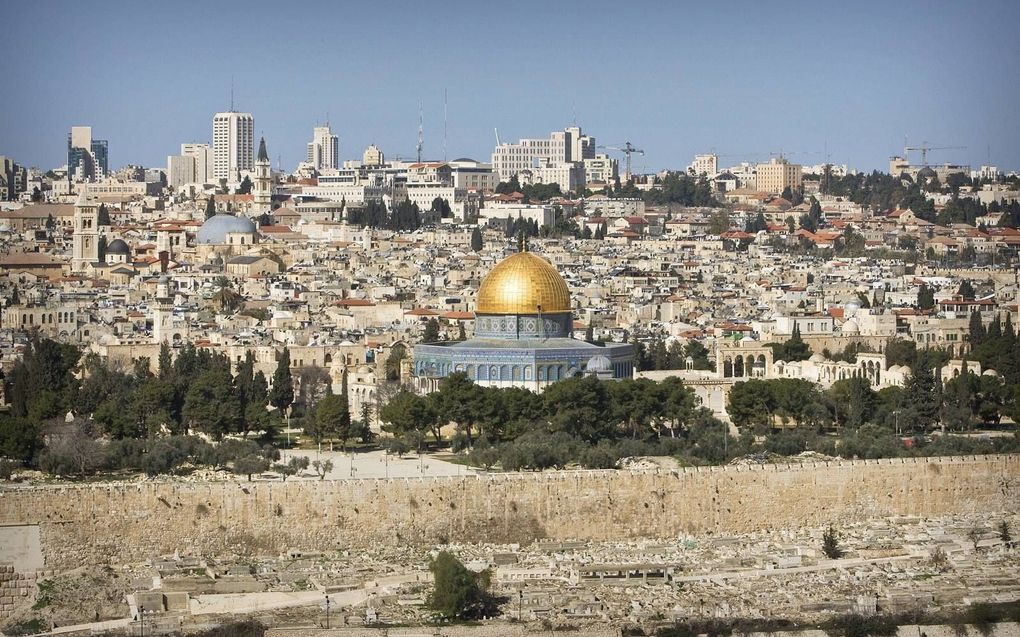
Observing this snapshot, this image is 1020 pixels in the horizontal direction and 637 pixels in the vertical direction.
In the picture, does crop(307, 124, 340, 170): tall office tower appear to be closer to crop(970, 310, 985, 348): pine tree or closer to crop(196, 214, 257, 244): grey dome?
crop(196, 214, 257, 244): grey dome

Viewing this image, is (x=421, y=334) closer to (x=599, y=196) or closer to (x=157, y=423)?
(x=157, y=423)

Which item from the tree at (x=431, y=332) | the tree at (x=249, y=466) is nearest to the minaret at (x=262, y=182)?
the tree at (x=431, y=332)

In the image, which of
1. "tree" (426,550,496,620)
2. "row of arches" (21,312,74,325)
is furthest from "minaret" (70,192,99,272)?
"tree" (426,550,496,620)

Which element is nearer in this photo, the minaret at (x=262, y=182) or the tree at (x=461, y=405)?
the tree at (x=461, y=405)

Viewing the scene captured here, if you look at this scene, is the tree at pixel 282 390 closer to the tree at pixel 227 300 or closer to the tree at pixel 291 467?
the tree at pixel 291 467

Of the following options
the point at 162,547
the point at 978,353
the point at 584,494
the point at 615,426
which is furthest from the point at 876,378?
the point at 162,547
